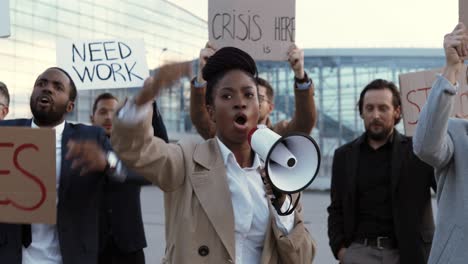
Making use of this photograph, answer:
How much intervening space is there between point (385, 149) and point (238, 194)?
2137 millimetres

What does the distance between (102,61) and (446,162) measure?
3.44 meters

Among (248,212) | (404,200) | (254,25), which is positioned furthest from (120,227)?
(248,212)

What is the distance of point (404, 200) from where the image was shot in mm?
4367

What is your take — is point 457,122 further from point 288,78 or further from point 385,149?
point 288,78

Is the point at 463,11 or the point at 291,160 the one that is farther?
the point at 463,11

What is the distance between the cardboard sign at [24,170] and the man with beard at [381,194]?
1988 mm

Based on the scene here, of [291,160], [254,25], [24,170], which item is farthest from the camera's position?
[254,25]

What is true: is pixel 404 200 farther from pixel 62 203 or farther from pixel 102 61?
pixel 102 61

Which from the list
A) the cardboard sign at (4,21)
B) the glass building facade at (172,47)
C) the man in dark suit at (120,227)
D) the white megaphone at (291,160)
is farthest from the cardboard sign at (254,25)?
the glass building facade at (172,47)

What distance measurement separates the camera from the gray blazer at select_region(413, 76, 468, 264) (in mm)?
2969

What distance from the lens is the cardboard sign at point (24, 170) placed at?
3.35 metres

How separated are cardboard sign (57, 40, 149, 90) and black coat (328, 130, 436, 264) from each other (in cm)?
203

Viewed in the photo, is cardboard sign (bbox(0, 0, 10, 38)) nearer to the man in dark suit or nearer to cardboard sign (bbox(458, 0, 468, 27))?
the man in dark suit

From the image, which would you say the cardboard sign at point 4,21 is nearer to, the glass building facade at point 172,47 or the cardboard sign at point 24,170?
the cardboard sign at point 24,170
